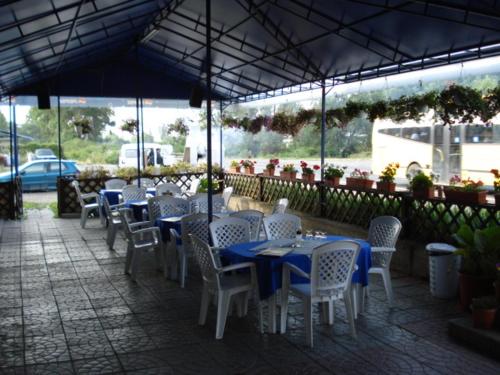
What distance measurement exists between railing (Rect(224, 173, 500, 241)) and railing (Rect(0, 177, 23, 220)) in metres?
5.69

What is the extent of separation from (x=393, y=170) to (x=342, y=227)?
124cm

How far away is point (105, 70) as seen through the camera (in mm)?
13539

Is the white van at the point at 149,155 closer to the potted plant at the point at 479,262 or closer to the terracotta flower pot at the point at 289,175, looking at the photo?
the terracotta flower pot at the point at 289,175

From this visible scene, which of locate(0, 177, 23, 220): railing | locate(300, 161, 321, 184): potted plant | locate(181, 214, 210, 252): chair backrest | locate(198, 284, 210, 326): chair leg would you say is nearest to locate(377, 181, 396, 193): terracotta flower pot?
locate(300, 161, 321, 184): potted plant

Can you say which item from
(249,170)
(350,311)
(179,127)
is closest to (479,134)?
(249,170)

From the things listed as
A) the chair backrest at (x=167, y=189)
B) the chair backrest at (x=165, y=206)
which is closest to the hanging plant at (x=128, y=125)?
the chair backrest at (x=167, y=189)

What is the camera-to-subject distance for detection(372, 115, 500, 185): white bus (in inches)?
396

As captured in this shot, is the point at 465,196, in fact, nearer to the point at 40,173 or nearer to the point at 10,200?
the point at 10,200

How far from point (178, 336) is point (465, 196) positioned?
3.95m

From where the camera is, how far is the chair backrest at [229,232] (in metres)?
5.60

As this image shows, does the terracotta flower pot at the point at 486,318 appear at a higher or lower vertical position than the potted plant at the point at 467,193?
lower

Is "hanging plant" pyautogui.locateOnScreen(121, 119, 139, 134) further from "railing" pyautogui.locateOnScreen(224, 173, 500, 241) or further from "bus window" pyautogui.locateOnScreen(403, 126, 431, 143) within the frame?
"bus window" pyautogui.locateOnScreen(403, 126, 431, 143)

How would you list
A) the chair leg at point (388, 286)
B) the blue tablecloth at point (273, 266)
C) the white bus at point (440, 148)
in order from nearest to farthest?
the blue tablecloth at point (273, 266) < the chair leg at point (388, 286) < the white bus at point (440, 148)

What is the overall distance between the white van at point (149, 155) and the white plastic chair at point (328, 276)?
15.5 m
